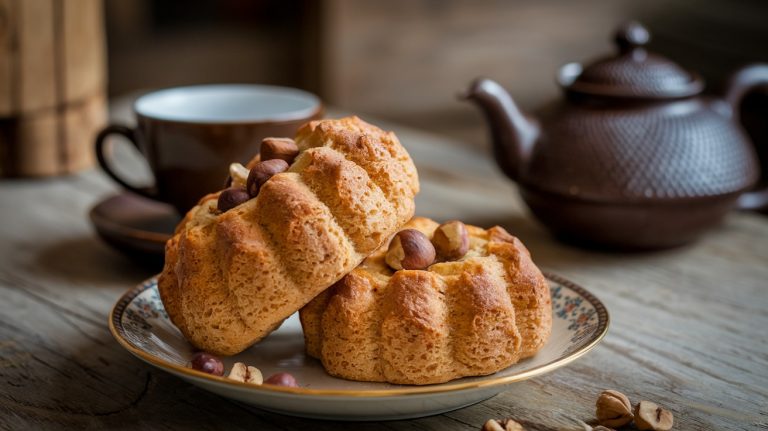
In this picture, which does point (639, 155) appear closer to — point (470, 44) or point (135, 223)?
point (135, 223)

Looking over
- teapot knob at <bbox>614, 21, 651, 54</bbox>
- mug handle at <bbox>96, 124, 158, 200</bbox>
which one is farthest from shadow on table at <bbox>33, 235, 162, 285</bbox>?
teapot knob at <bbox>614, 21, 651, 54</bbox>

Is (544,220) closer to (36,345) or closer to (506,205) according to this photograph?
(506,205)

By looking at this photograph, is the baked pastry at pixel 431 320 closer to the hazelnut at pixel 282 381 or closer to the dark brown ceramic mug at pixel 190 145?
the hazelnut at pixel 282 381

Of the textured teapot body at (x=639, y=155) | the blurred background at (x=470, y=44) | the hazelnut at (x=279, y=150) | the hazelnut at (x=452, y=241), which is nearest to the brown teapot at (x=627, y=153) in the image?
the textured teapot body at (x=639, y=155)

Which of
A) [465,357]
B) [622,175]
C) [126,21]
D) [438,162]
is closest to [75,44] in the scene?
[438,162]

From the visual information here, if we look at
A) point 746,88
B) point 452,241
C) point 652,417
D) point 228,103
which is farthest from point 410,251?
point 746,88

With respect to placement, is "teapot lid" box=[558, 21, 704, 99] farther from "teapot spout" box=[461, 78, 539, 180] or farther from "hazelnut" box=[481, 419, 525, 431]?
"hazelnut" box=[481, 419, 525, 431]
